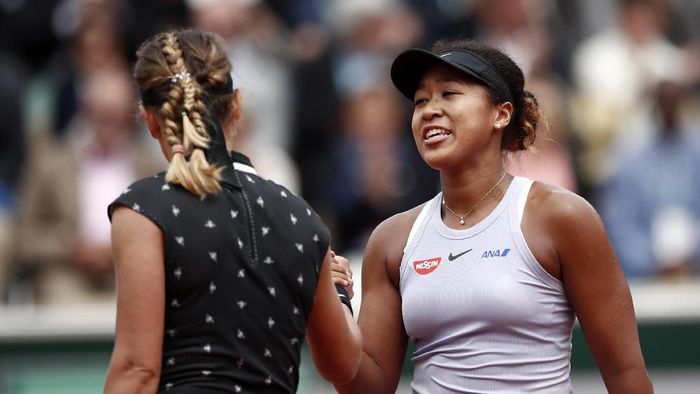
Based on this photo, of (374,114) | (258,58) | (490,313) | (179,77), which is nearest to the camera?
(179,77)

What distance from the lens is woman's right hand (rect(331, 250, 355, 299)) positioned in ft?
12.7

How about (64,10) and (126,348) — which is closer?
(126,348)

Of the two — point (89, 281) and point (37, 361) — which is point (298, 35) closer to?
point (89, 281)

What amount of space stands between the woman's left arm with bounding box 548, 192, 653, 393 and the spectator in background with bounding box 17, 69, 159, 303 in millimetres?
4368

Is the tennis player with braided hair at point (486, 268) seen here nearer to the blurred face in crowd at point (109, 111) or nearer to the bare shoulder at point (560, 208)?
the bare shoulder at point (560, 208)

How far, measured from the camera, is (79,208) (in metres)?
7.78

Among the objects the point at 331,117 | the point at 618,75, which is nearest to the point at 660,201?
the point at 618,75

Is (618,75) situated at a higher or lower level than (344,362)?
higher

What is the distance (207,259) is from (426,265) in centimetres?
87

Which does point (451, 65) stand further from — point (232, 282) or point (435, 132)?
point (232, 282)

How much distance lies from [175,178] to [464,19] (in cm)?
609

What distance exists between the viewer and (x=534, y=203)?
3.87m

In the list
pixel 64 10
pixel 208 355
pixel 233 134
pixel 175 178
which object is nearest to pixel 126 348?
pixel 208 355

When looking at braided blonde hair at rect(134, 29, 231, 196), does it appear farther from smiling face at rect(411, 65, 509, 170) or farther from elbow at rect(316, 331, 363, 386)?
smiling face at rect(411, 65, 509, 170)
